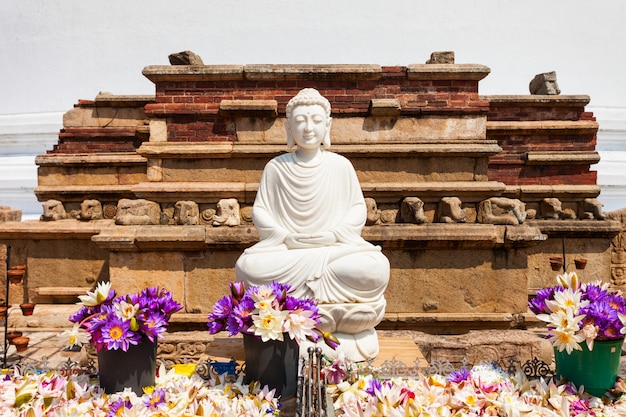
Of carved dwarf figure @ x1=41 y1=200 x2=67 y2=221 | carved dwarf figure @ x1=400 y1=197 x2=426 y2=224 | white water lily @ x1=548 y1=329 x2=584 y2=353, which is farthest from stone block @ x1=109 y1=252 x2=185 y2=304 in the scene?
white water lily @ x1=548 y1=329 x2=584 y2=353

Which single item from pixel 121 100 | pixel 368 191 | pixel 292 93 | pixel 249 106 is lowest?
pixel 368 191

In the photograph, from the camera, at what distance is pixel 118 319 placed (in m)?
3.00

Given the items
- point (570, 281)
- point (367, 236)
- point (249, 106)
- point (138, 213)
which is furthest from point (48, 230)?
point (570, 281)

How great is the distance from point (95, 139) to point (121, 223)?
293cm

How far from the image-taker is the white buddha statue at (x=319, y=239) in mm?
4266

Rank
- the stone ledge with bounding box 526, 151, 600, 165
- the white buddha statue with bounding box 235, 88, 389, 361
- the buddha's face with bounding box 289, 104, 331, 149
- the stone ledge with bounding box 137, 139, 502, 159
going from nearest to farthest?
the white buddha statue with bounding box 235, 88, 389, 361 → the buddha's face with bounding box 289, 104, 331, 149 → the stone ledge with bounding box 137, 139, 502, 159 → the stone ledge with bounding box 526, 151, 600, 165

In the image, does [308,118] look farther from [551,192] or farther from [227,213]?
[551,192]

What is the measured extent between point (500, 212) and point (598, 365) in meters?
3.36

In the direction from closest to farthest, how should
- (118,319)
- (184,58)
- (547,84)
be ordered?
(118,319) → (184,58) → (547,84)

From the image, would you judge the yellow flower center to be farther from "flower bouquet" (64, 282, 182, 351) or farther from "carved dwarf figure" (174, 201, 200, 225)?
"carved dwarf figure" (174, 201, 200, 225)

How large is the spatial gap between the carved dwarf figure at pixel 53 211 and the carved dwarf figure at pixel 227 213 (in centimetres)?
282

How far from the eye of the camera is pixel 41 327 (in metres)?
6.60

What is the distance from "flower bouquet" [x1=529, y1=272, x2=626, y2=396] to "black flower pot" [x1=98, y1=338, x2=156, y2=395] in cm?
235

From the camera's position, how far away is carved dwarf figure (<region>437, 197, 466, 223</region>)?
6.17 m
